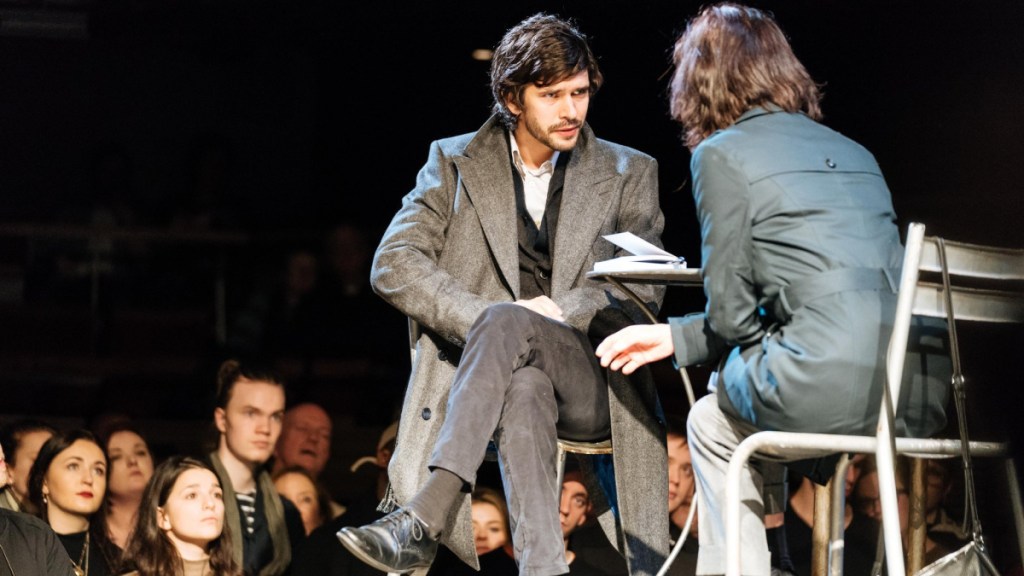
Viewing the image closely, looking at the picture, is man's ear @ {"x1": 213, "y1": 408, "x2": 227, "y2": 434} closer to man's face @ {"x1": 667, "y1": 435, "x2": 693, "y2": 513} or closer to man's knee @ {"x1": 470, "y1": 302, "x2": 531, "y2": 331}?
man's face @ {"x1": 667, "y1": 435, "x2": 693, "y2": 513}

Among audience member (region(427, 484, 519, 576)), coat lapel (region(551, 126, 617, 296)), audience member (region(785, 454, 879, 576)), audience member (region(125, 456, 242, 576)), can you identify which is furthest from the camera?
audience member (region(427, 484, 519, 576))

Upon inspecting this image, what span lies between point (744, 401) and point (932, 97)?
288cm

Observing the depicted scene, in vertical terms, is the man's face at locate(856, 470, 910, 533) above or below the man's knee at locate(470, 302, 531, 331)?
below

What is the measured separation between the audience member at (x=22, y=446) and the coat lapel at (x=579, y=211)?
2.19 meters

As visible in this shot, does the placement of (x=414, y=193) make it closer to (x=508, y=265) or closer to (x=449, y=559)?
(x=508, y=265)

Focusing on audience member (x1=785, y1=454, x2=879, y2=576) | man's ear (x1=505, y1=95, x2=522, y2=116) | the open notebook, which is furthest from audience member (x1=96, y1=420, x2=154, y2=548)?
the open notebook

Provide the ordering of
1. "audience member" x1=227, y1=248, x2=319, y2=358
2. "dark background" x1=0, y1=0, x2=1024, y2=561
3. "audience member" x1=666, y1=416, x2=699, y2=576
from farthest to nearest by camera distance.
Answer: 1. "audience member" x1=227, y1=248, x2=319, y2=358
2. "dark background" x1=0, y1=0, x2=1024, y2=561
3. "audience member" x1=666, y1=416, x2=699, y2=576

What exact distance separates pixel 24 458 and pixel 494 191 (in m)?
2.21

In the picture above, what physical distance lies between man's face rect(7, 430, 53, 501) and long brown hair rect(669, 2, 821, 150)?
9.22 feet

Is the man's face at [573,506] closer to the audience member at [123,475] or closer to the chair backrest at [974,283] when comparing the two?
the audience member at [123,475]

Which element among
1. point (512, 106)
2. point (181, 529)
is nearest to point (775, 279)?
point (512, 106)

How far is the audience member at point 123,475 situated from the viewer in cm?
430

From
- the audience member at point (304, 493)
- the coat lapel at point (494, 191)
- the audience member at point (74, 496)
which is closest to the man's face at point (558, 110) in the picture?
the coat lapel at point (494, 191)

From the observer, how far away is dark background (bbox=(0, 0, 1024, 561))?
4.61 meters
